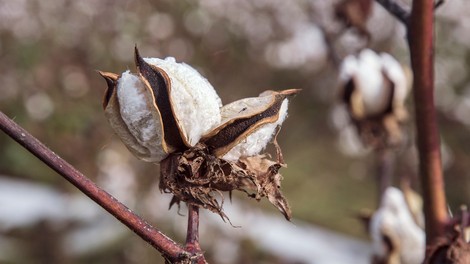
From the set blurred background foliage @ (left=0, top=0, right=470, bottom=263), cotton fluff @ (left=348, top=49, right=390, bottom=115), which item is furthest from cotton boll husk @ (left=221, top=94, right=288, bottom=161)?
blurred background foliage @ (left=0, top=0, right=470, bottom=263)

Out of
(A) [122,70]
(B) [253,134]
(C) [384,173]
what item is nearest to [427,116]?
(B) [253,134]

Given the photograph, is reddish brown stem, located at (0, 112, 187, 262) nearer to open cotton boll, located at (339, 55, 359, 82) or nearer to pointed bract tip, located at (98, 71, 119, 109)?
pointed bract tip, located at (98, 71, 119, 109)

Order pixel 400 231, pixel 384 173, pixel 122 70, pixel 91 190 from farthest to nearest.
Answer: pixel 122 70
pixel 384 173
pixel 400 231
pixel 91 190

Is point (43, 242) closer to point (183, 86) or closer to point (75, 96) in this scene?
point (75, 96)

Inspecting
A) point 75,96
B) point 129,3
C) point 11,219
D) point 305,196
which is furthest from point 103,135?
point 305,196

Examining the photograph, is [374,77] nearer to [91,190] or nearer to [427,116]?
[427,116]

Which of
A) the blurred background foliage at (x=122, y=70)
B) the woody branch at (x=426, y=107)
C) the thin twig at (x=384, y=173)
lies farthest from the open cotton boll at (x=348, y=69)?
the blurred background foliage at (x=122, y=70)
